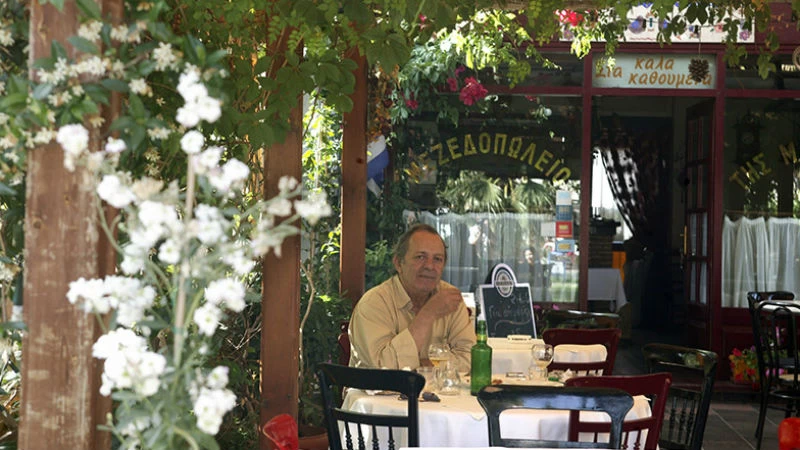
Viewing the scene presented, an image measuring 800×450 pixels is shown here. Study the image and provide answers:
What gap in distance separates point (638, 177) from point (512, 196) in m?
1.93

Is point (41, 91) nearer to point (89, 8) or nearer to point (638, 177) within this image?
point (89, 8)

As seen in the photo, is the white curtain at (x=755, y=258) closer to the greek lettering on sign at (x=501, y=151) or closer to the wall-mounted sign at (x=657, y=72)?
the wall-mounted sign at (x=657, y=72)

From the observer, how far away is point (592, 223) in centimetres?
991

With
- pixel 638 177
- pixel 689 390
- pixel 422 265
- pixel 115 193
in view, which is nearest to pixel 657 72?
pixel 638 177

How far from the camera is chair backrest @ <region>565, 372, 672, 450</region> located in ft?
12.3

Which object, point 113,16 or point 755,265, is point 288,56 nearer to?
point 113,16

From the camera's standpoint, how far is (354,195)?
22.2ft

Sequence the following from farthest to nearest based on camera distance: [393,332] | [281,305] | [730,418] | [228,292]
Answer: [730,418] < [393,332] < [281,305] < [228,292]

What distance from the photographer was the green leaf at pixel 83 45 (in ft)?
6.52

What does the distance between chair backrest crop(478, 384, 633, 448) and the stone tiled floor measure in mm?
4193

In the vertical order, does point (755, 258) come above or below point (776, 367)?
above

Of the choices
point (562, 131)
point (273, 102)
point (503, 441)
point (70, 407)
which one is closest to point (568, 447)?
point (503, 441)

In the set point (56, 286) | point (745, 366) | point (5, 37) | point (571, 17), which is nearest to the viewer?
point (56, 286)

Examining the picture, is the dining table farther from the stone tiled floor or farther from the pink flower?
the pink flower
